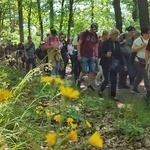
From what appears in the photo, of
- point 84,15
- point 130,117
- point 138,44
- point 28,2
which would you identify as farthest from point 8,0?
point 130,117

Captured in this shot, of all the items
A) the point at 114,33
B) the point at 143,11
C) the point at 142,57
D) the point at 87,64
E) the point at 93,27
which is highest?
the point at 143,11

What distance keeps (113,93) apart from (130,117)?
275cm

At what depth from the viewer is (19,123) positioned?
12.6 ft

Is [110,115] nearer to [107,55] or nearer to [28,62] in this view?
[107,55]

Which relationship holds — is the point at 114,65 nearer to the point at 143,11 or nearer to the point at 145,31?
the point at 145,31

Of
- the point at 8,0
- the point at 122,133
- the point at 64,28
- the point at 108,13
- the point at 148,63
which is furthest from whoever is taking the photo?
the point at 108,13

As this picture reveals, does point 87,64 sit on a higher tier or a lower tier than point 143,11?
lower

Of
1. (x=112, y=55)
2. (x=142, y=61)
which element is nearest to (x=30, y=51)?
(x=112, y=55)

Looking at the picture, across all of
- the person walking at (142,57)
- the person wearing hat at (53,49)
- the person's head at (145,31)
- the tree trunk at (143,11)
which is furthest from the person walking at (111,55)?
the tree trunk at (143,11)

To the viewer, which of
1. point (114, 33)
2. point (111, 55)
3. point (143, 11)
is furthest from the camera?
point (143, 11)

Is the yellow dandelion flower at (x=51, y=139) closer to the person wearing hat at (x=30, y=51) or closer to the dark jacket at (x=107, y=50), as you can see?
the dark jacket at (x=107, y=50)

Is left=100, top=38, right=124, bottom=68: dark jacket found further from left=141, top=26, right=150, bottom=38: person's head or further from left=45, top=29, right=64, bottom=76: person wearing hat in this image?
left=45, top=29, right=64, bottom=76: person wearing hat

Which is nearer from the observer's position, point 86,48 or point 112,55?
point 112,55

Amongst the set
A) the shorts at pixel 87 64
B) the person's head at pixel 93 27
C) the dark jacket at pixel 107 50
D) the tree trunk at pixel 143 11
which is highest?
the tree trunk at pixel 143 11
